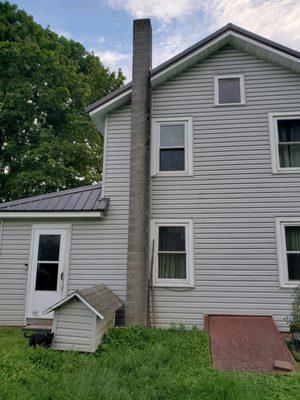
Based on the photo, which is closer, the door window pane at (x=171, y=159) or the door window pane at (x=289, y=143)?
the door window pane at (x=289, y=143)

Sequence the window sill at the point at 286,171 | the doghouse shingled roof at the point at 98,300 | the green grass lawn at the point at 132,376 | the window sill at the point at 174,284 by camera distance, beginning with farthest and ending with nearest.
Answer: the window sill at the point at 286,171
the window sill at the point at 174,284
the doghouse shingled roof at the point at 98,300
the green grass lawn at the point at 132,376

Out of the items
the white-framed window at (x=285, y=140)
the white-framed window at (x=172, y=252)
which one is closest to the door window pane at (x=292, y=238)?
the white-framed window at (x=285, y=140)

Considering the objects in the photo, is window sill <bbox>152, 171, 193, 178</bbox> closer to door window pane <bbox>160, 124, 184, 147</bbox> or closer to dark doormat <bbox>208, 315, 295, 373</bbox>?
door window pane <bbox>160, 124, 184, 147</bbox>

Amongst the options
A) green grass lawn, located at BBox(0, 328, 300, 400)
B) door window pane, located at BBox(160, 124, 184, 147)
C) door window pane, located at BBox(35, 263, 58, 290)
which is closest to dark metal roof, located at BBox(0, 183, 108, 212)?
door window pane, located at BBox(35, 263, 58, 290)

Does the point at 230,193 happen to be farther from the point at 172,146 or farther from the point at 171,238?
the point at 172,146

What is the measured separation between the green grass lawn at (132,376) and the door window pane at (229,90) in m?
5.88

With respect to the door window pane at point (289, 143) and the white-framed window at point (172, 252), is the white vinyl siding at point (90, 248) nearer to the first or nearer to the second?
the white-framed window at point (172, 252)

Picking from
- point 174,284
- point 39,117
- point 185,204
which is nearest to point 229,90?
point 185,204

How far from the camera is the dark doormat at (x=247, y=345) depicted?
4988mm

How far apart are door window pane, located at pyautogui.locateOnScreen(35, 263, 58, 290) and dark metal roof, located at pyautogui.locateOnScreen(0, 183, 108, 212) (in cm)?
141

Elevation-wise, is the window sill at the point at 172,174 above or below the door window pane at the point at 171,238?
above

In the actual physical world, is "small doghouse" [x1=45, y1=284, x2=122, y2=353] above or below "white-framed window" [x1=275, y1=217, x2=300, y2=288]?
below

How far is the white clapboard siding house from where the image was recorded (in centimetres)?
735

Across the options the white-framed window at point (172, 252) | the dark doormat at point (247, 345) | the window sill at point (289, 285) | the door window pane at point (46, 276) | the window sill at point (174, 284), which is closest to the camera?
the dark doormat at point (247, 345)
